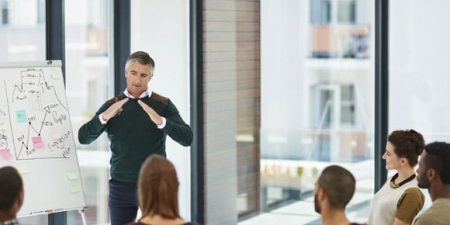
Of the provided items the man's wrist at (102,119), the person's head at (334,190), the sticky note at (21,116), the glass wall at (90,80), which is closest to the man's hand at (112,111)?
the man's wrist at (102,119)

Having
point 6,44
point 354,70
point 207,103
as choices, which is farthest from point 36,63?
point 354,70

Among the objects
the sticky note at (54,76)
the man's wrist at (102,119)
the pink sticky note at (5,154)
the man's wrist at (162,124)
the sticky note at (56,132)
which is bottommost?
the pink sticky note at (5,154)

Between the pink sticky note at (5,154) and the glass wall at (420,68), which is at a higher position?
the glass wall at (420,68)

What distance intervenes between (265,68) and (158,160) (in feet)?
12.3

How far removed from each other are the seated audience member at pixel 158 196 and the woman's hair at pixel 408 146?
1472mm

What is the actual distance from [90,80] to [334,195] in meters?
3.50

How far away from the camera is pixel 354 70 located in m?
6.49

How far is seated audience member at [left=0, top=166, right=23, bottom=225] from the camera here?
3.02 m

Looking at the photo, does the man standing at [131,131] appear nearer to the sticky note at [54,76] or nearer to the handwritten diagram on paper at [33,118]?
the handwritten diagram on paper at [33,118]

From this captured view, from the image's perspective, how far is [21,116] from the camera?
201 inches

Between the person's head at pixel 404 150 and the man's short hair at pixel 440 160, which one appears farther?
the person's head at pixel 404 150

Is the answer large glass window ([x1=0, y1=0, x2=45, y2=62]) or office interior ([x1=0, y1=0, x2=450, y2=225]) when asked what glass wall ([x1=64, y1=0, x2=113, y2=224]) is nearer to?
office interior ([x1=0, y1=0, x2=450, y2=225])

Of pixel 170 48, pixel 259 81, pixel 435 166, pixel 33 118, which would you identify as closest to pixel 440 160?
pixel 435 166

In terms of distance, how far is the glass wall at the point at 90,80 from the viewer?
6098mm
